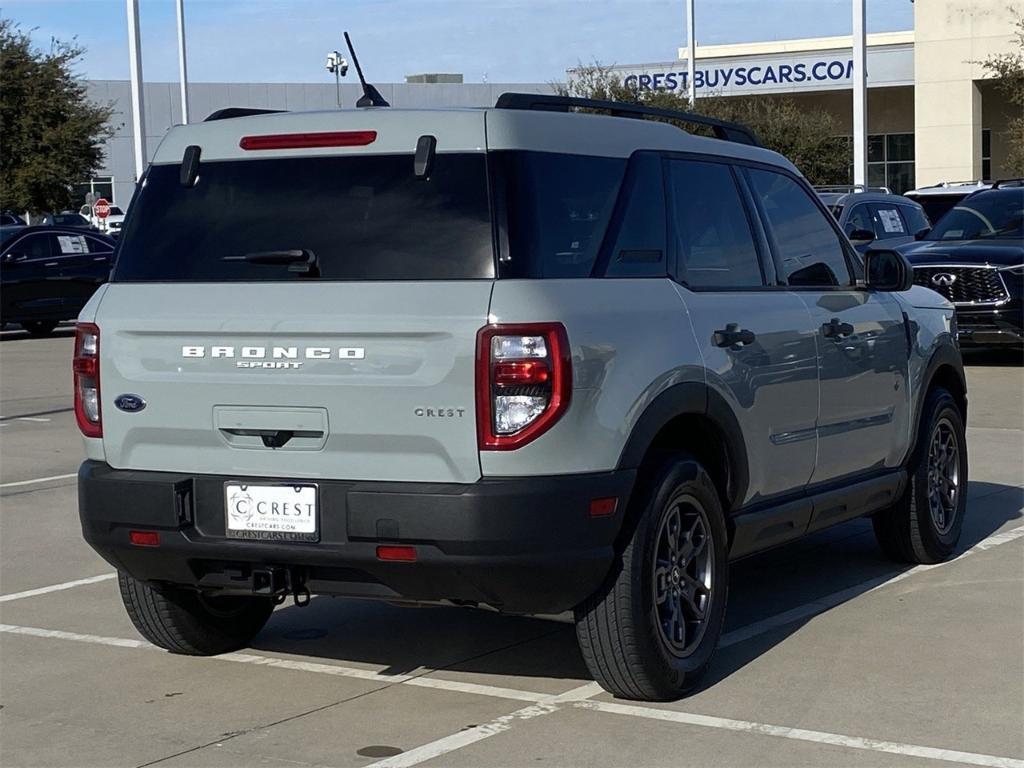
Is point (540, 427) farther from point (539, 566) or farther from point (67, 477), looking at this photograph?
point (67, 477)

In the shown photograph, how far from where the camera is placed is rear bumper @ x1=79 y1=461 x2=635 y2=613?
5.03 meters

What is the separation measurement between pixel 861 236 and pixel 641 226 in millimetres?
Result: 12812

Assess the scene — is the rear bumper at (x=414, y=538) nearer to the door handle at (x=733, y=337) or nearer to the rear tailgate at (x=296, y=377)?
the rear tailgate at (x=296, y=377)

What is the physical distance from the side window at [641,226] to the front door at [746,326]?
0.10 m

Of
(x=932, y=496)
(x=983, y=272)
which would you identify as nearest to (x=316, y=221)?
(x=932, y=496)

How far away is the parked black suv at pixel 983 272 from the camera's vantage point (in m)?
16.9

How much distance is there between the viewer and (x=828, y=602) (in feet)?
23.6

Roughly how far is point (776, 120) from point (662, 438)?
3813cm

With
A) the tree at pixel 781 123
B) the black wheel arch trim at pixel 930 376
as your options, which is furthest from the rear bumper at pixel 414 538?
the tree at pixel 781 123

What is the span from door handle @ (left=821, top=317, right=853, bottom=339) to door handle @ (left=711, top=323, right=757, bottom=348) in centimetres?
71

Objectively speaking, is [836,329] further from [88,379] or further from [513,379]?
[88,379]

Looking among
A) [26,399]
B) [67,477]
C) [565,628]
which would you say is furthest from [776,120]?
[565,628]

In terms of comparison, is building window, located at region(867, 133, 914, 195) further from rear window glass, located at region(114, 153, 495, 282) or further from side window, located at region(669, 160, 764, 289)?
rear window glass, located at region(114, 153, 495, 282)

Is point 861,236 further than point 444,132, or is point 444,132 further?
point 861,236
